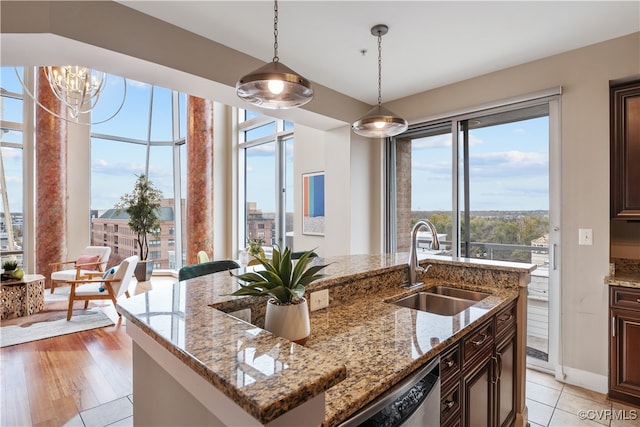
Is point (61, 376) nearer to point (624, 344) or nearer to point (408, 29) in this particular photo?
point (408, 29)

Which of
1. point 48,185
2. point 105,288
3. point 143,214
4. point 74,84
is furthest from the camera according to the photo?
point 143,214

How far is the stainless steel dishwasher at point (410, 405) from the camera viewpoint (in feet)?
3.08

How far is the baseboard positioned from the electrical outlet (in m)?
2.48

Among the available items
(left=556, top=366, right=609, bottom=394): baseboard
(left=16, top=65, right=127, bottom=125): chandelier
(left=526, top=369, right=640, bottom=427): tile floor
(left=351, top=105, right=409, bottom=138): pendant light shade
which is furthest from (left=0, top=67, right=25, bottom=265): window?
(left=556, top=366, right=609, bottom=394): baseboard

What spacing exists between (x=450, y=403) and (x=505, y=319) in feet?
2.49

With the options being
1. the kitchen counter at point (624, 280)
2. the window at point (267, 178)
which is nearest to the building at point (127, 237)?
the window at point (267, 178)

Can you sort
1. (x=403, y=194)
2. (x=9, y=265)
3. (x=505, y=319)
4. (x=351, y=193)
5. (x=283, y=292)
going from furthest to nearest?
(x=9, y=265), (x=403, y=194), (x=351, y=193), (x=505, y=319), (x=283, y=292)

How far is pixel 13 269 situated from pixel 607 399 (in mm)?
6559

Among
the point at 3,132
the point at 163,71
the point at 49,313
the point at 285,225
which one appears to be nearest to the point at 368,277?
the point at 163,71

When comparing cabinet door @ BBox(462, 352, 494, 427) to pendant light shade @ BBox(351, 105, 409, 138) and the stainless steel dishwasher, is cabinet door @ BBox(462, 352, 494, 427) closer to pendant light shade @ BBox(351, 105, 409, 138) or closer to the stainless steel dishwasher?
the stainless steel dishwasher

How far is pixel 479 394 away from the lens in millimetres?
1615

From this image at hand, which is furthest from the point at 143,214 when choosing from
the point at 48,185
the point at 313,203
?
the point at 313,203

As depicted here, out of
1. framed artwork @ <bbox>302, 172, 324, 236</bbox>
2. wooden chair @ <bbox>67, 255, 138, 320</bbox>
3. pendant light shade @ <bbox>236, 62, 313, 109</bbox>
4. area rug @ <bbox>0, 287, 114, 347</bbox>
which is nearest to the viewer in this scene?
pendant light shade @ <bbox>236, 62, 313, 109</bbox>

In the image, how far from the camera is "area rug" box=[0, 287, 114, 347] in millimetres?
3688
